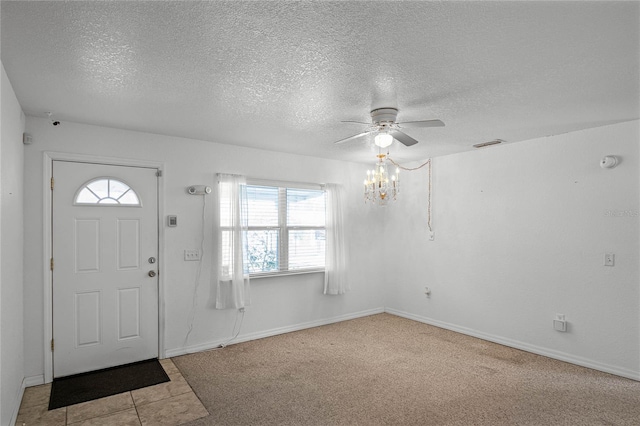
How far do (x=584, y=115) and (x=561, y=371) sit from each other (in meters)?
2.46

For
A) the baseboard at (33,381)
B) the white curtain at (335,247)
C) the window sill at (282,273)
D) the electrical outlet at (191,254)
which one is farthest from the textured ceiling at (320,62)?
the baseboard at (33,381)

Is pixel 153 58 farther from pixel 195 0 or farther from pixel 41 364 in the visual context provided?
pixel 41 364

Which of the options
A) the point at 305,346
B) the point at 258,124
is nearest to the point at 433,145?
the point at 258,124

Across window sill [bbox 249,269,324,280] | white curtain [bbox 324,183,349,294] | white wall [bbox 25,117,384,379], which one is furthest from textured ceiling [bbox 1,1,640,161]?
window sill [bbox 249,269,324,280]

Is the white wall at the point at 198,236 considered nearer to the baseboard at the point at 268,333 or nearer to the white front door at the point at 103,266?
the baseboard at the point at 268,333

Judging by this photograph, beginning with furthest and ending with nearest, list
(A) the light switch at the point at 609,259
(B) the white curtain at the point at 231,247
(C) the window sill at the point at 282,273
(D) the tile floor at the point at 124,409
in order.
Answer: (C) the window sill at the point at 282,273 → (B) the white curtain at the point at 231,247 → (A) the light switch at the point at 609,259 → (D) the tile floor at the point at 124,409

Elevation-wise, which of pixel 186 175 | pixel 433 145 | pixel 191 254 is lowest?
pixel 191 254

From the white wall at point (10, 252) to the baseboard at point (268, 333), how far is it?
146 cm

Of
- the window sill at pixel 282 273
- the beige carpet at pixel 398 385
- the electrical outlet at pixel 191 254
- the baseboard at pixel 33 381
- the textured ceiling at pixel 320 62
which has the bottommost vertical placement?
the beige carpet at pixel 398 385

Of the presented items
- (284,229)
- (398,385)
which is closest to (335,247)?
(284,229)

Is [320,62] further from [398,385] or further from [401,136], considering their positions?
[398,385]

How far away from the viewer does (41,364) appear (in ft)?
11.4

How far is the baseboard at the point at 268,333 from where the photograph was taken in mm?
4266

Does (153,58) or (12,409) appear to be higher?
(153,58)
